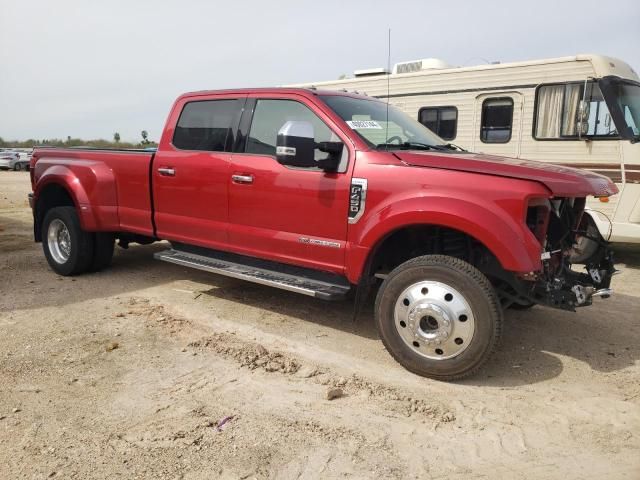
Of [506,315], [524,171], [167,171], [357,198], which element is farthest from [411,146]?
[167,171]

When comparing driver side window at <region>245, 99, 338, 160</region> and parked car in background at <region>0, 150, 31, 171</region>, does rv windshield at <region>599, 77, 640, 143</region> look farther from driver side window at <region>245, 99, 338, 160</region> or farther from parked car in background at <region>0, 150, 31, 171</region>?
parked car in background at <region>0, 150, 31, 171</region>

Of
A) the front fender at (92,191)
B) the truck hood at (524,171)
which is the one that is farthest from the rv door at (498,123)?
the front fender at (92,191)

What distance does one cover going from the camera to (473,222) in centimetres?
343

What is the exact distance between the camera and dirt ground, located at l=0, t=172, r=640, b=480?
8.73 feet

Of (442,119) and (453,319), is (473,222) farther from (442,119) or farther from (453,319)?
(442,119)

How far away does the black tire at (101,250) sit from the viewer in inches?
239

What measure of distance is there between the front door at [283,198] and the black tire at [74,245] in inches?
84.9

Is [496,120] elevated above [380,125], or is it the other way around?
[496,120]

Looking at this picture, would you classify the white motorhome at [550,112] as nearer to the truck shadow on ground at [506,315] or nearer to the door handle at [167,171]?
the truck shadow on ground at [506,315]

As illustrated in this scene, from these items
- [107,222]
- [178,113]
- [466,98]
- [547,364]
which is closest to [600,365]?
[547,364]

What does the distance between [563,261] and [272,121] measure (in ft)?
8.52

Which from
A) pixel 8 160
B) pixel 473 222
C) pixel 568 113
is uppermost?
pixel 568 113

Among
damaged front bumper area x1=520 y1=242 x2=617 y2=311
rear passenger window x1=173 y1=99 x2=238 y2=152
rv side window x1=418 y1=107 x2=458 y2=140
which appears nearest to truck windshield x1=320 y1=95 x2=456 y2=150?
rear passenger window x1=173 y1=99 x2=238 y2=152

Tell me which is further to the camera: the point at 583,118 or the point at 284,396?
the point at 583,118
